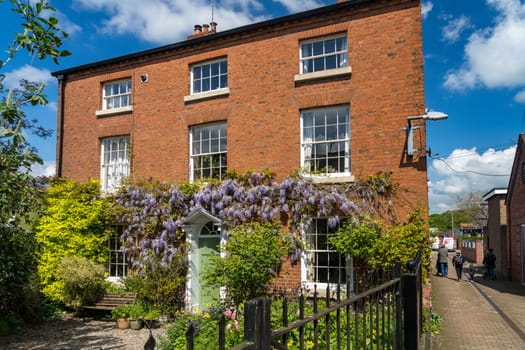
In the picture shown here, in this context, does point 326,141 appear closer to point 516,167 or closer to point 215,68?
point 215,68

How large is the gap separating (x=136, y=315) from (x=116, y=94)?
8216mm

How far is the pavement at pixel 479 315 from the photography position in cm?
907

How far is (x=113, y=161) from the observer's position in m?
15.0

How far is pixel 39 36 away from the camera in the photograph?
4.65 m

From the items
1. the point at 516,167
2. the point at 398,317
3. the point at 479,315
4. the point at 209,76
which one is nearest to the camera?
the point at 398,317

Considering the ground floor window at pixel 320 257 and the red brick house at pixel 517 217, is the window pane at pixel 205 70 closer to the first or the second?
the ground floor window at pixel 320 257

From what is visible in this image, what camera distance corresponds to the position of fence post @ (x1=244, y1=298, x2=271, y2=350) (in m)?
1.74

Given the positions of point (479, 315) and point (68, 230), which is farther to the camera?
point (68, 230)

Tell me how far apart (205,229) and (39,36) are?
9040 millimetres

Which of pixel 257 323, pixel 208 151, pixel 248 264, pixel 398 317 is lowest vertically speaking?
pixel 248 264

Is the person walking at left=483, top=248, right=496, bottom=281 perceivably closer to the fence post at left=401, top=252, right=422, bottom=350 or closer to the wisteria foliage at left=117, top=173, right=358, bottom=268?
the wisteria foliage at left=117, top=173, right=358, bottom=268

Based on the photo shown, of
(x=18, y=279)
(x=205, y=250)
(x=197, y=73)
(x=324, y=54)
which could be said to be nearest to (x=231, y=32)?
(x=197, y=73)

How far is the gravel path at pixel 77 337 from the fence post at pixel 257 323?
8607 millimetres

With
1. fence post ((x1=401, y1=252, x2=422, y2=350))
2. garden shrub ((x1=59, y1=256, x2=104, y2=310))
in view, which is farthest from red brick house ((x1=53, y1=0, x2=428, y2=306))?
fence post ((x1=401, y1=252, x2=422, y2=350))
